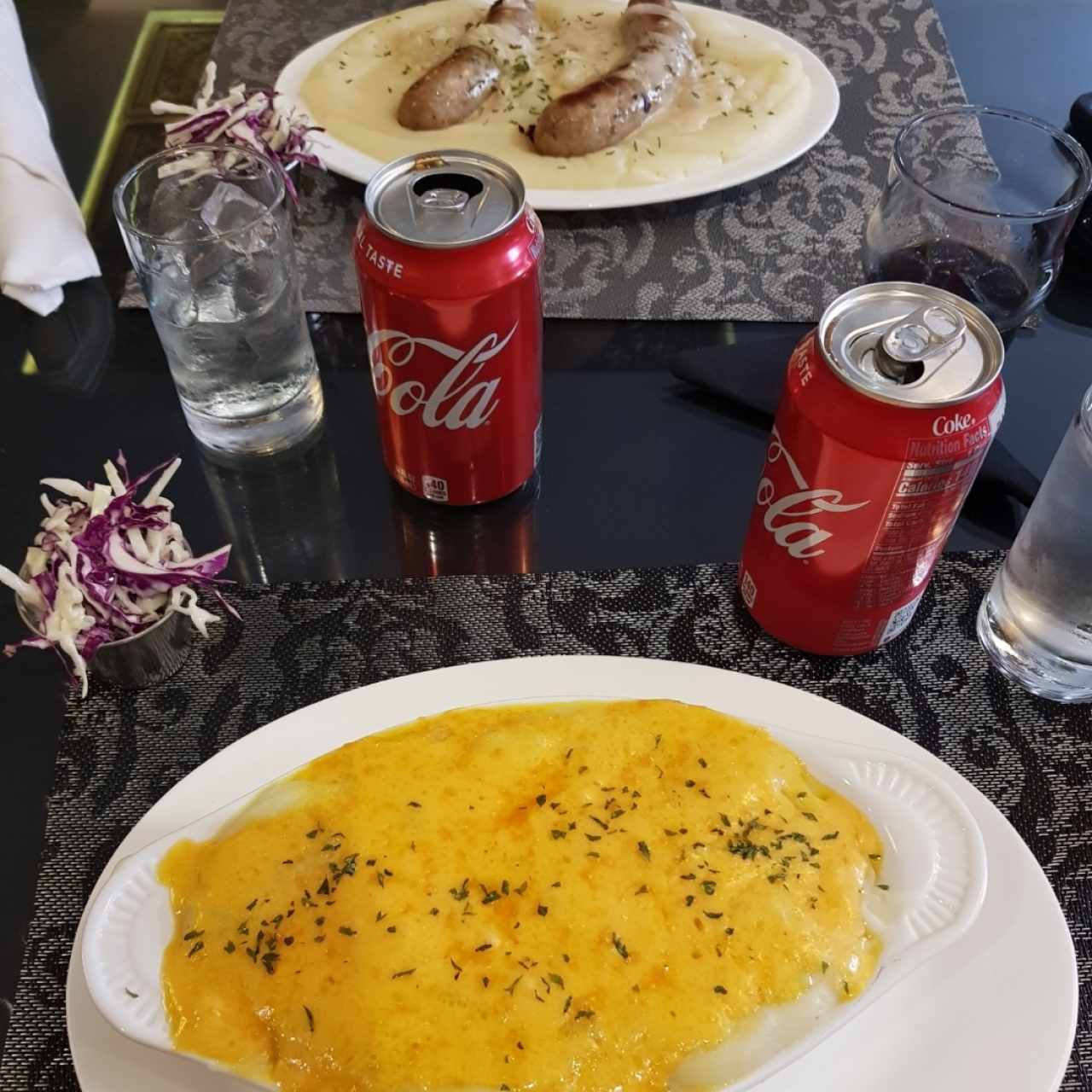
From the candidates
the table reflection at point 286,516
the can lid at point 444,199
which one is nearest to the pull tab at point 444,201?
the can lid at point 444,199

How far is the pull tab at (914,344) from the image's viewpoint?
0.90m

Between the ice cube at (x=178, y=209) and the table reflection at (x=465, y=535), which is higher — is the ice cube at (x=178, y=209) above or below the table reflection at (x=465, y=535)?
above

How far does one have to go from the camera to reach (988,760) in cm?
104

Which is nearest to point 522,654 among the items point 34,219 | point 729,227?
point 729,227

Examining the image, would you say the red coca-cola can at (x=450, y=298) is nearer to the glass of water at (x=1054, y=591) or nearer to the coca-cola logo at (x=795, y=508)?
the coca-cola logo at (x=795, y=508)

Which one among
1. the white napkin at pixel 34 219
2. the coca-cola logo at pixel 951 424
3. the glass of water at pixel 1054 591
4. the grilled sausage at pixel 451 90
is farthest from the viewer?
the grilled sausage at pixel 451 90

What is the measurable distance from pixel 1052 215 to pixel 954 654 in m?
0.54

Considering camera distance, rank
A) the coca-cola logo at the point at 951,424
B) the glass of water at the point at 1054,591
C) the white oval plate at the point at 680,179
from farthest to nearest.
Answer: the white oval plate at the point at 680,179
the glass of water at the point at 1054,591
the coca-cola logo at the point at 951,424

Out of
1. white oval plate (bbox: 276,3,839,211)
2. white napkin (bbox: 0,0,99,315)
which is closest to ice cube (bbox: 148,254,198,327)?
white napkin (bbox: 0,0,99,315)

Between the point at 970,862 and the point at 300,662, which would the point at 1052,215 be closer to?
the point at 970,862

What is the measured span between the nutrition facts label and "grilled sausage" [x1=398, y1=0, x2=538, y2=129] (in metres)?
1.07

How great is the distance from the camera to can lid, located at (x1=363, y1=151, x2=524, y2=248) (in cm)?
101

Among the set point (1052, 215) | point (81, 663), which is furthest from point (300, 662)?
point (1052, 215)

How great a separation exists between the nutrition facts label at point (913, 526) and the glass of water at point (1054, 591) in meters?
0.12
